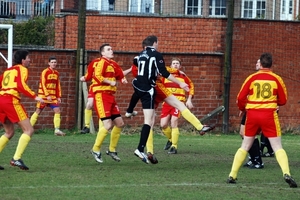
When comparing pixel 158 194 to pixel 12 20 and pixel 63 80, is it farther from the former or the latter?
pixel 12 20

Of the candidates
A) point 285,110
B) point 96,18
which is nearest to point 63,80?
point 96,18

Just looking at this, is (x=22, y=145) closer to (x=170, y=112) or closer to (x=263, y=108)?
(x=263, y=108)

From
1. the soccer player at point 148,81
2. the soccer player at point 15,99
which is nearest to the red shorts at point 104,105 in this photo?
the soccer player at point 148,81

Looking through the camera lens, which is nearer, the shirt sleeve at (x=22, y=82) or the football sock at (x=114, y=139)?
the shirt sleeve at (x=22, y=82)

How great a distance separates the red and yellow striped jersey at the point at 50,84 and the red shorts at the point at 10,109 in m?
7.36

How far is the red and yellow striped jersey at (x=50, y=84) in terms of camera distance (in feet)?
67.2

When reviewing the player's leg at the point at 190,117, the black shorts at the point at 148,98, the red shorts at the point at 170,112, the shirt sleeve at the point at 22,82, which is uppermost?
the shirt sleeve at the point at 22,82

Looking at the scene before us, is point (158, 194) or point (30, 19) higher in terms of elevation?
point (30, 19)

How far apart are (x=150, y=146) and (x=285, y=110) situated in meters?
9.80

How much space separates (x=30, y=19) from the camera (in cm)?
2945

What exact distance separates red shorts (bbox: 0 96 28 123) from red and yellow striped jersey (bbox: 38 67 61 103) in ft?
24.1

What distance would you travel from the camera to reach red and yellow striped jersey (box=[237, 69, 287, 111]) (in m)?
11.8

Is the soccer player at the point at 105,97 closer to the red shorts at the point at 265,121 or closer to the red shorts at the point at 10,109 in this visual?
the red shorts at the point at 10,109

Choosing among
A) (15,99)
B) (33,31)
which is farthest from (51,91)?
(33,31)
